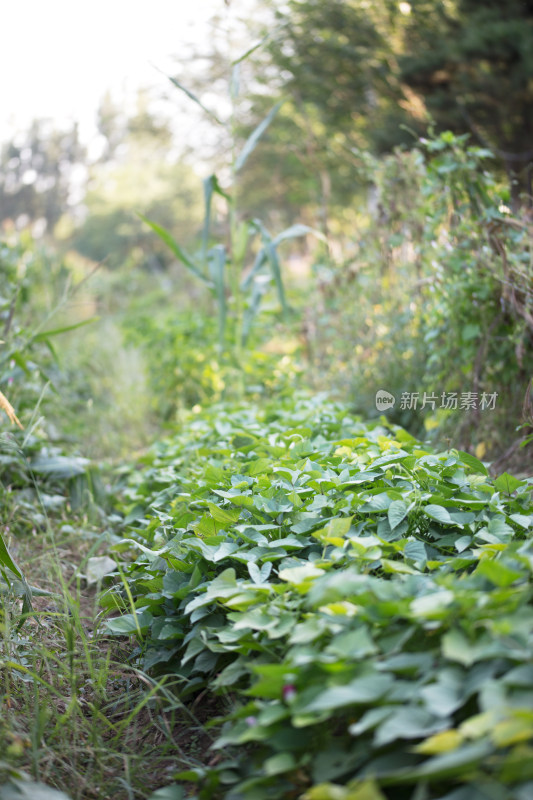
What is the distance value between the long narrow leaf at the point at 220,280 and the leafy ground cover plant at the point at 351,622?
4.35ft

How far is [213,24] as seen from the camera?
3.27 meters

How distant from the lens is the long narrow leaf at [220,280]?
3.11 m

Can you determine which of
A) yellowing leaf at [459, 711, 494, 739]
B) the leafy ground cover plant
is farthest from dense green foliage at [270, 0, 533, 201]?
yellowing leaf at [459, 711, 494, 739]

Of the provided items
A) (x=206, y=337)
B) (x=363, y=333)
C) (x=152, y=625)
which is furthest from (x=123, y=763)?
(x=206, y=337)

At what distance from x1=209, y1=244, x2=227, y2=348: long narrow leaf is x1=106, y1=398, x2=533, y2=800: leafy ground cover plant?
133 cm

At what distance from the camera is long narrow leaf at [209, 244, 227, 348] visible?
3.11m

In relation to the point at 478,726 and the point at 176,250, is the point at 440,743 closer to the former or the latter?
the point at 478,726

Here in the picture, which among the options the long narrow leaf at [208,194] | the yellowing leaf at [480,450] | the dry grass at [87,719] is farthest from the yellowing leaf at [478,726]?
the long narrow leaf at [208,194]

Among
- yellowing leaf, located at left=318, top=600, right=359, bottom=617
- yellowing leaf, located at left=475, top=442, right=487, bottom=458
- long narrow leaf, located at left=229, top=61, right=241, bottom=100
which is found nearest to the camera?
yellowing leaf, located at left=318, top=600, right=359, bottom=617

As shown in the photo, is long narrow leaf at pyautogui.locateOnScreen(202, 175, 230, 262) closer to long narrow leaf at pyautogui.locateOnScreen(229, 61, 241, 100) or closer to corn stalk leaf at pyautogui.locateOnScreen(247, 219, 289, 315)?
corn stalk leaf at pyautogui.locateOnScreen(247, 219, 289, 315)

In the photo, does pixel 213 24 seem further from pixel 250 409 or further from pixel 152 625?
pixel 152 625

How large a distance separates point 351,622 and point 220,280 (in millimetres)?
2421

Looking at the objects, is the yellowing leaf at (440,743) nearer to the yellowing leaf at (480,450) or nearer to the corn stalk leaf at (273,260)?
the yellowing leaf at (480,450)

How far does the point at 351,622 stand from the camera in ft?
3.26
